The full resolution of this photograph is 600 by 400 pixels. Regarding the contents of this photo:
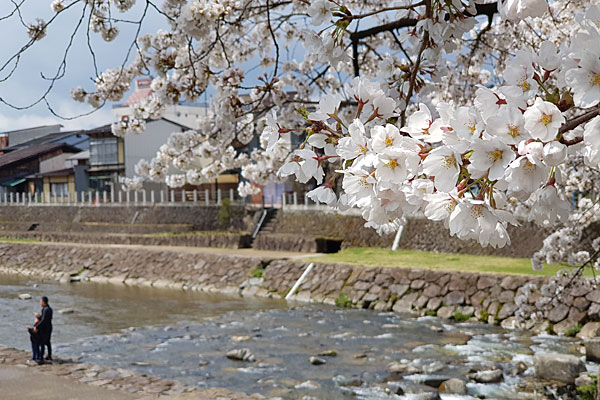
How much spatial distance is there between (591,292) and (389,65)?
10195 mm

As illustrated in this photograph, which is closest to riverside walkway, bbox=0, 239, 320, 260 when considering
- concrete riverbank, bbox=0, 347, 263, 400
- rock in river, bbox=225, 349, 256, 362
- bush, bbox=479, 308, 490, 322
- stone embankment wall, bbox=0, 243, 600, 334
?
stone embankment wall, bbox=0, 243, 600, 334

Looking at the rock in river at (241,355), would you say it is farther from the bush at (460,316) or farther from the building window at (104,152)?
the building window at (104,152)

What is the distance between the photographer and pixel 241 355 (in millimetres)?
9883

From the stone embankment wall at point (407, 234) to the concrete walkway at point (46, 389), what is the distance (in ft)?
37.5

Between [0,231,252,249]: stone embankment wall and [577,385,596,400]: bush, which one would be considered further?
[0,231,252,249]: stone embankment wall

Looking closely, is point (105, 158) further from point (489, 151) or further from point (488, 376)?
point (489, 151)

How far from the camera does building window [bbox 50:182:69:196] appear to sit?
3475 centimetres

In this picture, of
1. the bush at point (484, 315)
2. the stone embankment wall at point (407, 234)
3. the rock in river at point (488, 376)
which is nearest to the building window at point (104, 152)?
the stone embankment wall at point (407, 234)

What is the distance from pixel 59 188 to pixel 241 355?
93.0 feet

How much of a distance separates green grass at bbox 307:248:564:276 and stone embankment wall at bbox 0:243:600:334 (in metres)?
0.59

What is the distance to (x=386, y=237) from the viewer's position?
67.6 ft

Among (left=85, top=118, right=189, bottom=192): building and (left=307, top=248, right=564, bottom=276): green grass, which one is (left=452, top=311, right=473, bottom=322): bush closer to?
(left=307, top=248, right=564, bottom=276): green grass

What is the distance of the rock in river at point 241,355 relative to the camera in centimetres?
984

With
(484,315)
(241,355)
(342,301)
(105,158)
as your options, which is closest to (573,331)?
(484,315)
